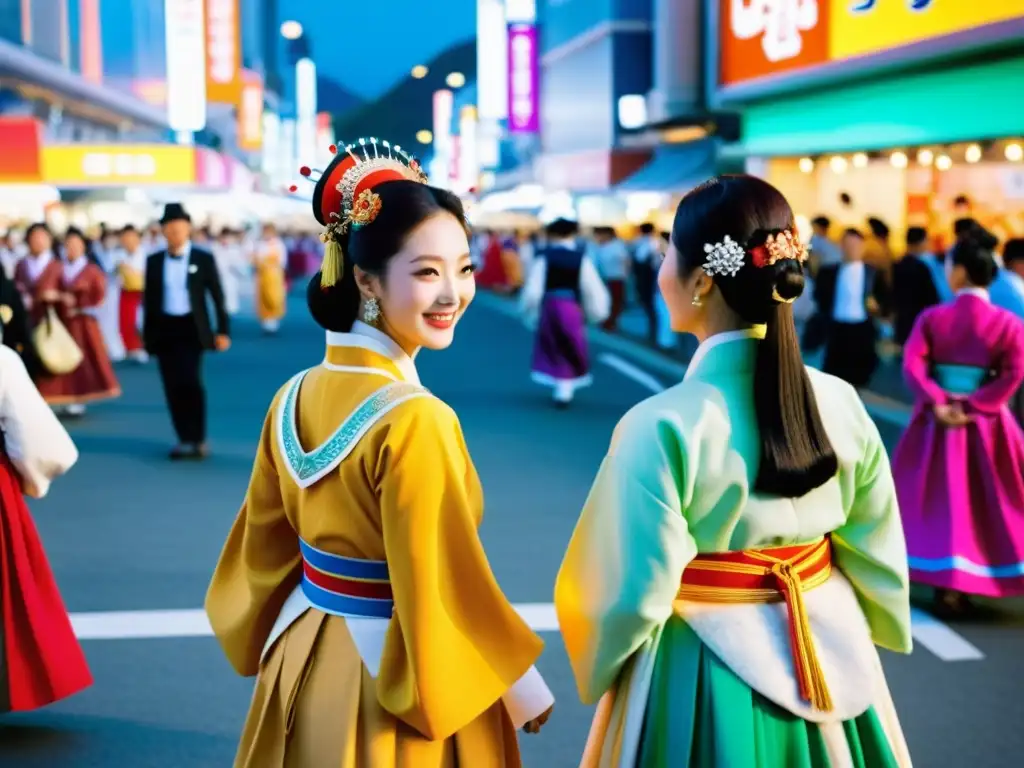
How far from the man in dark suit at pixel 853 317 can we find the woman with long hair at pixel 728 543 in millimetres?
8866

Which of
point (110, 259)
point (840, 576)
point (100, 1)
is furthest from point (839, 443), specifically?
point (100, 1)

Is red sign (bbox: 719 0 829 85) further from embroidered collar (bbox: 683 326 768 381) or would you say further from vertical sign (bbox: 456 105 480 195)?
vertical sign (bbox: 456 105 480 195)

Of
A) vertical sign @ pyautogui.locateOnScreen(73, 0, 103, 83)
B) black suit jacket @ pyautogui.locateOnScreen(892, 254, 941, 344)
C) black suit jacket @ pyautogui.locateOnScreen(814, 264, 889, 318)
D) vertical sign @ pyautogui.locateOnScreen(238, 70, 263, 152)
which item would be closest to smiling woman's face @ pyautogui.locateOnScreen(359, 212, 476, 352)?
black suit jacket @ pyautogui.locateOnScreen(814, 264, 889, 318)

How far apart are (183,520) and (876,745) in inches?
232

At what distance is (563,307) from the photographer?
13.4 m

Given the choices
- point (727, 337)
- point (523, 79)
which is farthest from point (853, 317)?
point (523, 79)

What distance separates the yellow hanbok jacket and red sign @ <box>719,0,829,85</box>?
16533mm

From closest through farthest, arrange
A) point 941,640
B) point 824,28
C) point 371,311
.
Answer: point 371,311, point 941,640, point 824,28

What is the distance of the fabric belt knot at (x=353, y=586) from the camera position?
2939mm

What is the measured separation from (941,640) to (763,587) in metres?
3.24

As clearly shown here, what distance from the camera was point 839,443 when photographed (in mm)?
2920

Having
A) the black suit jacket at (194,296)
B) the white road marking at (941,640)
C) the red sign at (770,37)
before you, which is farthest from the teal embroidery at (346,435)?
the red sign at (770,37)

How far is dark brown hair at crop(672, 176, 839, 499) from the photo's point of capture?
9.20 feet

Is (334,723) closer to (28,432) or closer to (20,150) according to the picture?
(28,432)
